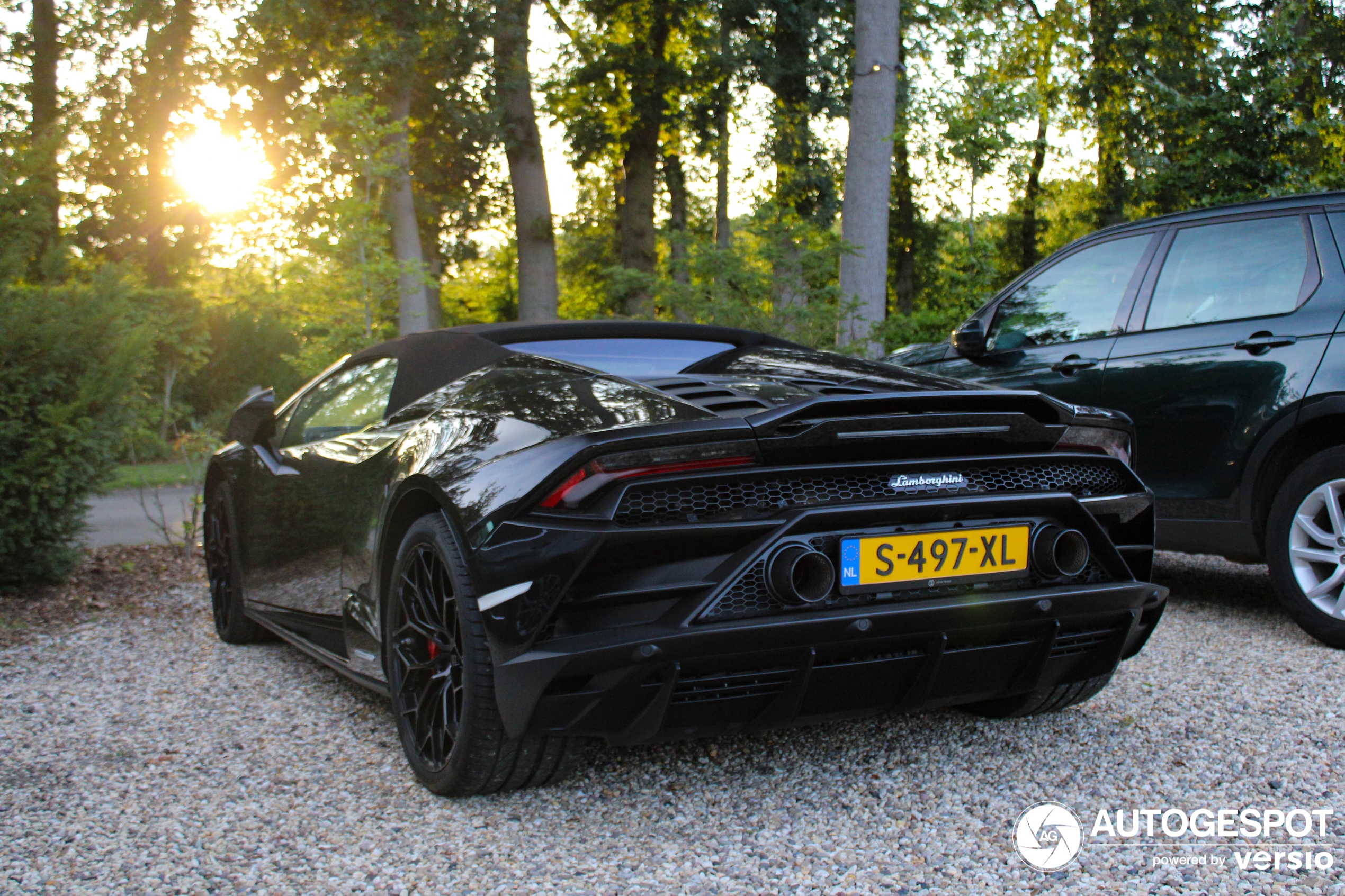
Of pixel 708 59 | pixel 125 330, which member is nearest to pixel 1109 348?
pixel 125 330

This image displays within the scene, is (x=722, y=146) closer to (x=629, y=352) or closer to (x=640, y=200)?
(x=640, y=200)

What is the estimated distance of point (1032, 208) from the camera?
91.0ft

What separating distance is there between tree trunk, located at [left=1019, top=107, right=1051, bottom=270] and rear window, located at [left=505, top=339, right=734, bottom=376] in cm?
2204

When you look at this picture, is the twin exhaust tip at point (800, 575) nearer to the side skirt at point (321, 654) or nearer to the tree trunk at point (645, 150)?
the side skirt at point (321, 654)

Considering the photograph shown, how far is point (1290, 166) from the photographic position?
12.9 meters

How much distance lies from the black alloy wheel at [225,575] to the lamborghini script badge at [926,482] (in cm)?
313

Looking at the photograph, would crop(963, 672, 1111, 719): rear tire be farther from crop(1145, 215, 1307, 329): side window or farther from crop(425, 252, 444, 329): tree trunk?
crop(425, 252, 444, 329): tree trunk

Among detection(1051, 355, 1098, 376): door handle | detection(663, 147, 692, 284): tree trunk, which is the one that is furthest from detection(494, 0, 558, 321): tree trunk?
detection(1051, 355, 1098, 376): door handle

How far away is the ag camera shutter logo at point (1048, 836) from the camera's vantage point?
2.46m

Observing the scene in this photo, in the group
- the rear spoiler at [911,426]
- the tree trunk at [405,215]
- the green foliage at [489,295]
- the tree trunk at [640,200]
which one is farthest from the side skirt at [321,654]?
the green foliage at [489,295]

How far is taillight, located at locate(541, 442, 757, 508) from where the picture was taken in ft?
8.04

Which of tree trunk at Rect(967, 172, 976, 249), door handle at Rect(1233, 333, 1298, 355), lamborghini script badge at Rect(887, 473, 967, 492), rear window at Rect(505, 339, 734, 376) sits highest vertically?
tree trunk at Rect(967, 172, 976, 249)

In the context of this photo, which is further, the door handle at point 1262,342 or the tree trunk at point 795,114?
the tree trunk at point 795,114

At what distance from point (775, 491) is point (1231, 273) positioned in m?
3.23
